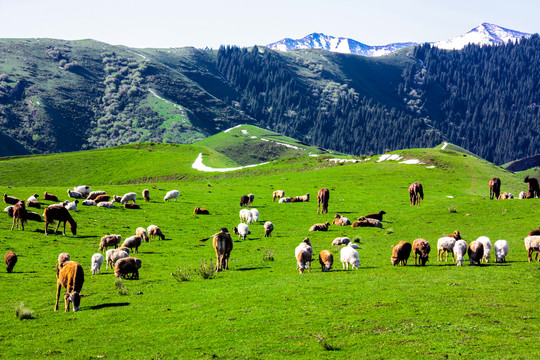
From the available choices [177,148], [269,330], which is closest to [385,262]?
[269,330]

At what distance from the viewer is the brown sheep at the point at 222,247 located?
2868cm

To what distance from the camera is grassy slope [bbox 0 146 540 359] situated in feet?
48.9

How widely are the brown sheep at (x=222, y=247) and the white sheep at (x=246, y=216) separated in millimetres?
20362

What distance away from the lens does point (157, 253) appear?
3553 centimetres

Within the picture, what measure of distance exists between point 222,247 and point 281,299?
941 cm

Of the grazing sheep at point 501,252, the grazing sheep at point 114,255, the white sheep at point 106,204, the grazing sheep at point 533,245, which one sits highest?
the grazing sheep at point 533,245

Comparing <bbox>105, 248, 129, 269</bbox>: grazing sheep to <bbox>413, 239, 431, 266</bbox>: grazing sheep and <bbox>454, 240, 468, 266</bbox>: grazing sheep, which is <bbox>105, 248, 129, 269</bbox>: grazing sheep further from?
<bbox>454, 240, 468, 266</bbox>: grazing sheep

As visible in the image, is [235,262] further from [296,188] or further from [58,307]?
[296,188]

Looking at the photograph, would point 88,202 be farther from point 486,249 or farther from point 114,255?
point 486,249

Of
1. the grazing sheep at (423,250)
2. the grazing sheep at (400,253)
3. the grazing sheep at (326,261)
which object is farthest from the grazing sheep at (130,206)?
the grazing sheep at (423,250)

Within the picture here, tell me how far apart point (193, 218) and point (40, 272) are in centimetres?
2458

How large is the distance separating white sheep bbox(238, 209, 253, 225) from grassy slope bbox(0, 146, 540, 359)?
153cm

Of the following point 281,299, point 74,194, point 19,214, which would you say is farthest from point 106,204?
point 281,299

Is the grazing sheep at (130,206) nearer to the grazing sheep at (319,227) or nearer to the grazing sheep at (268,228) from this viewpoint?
the grazing sheep at (268,228)
